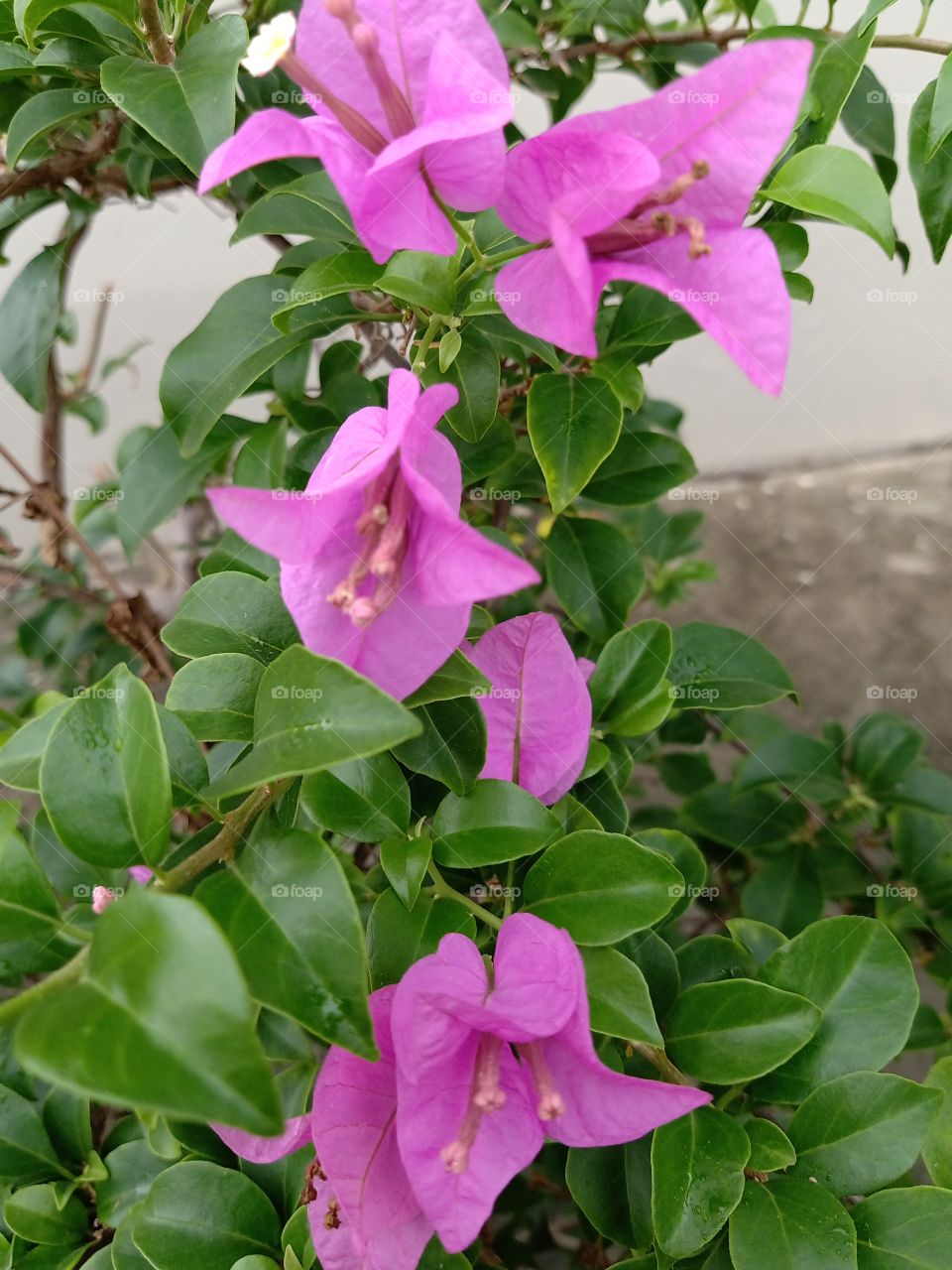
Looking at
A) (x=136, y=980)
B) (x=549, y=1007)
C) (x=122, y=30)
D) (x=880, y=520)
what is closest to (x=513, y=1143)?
(x=549, y=1007)

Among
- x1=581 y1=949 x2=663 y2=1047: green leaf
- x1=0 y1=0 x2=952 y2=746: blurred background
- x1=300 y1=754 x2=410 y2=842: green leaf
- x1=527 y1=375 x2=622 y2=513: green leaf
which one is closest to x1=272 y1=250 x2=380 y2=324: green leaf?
x1=527 y1=375 x2=622 y2=513: green leaf

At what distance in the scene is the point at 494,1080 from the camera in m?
0.40

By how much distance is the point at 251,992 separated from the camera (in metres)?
0.34

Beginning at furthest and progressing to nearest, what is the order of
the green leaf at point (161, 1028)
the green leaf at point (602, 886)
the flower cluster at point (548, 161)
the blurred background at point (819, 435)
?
the blurred background at point (819, 435) < the green leaf at point (602, 886) < the flower cluster at point (548, 161) < the green leaf at point (161, 1028)

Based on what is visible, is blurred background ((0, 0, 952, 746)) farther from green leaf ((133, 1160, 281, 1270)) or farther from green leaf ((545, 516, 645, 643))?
green leaf ((133, 1160, 281, 1270))

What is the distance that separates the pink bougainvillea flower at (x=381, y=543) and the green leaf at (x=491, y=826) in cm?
10

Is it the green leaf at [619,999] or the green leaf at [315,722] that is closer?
the green leaf at [315,722]

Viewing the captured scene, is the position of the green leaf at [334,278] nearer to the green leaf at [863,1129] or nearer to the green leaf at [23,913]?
the green leaf at [23,913]

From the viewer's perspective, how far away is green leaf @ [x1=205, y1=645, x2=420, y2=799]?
0.33m

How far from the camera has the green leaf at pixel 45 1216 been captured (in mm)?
565

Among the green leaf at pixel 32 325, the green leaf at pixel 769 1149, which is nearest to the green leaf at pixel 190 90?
the green leaf at pixel 32 325

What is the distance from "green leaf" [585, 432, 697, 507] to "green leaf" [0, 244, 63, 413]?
0.39 metres

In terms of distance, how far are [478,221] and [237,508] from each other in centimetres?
26

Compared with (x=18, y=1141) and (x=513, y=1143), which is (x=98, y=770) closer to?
(x=513, y=1143)
